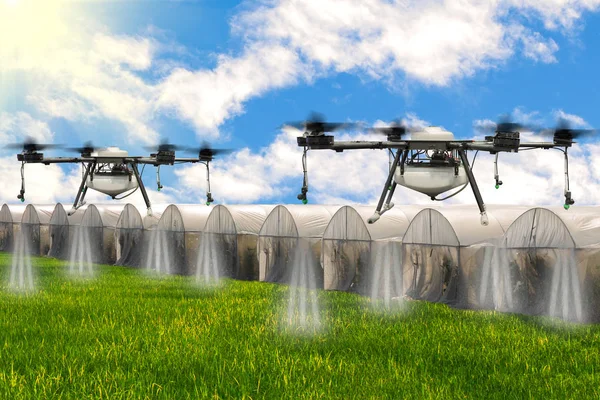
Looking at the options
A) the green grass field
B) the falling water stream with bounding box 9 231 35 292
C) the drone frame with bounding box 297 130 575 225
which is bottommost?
the green grass field

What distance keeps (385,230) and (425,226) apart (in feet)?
9.64

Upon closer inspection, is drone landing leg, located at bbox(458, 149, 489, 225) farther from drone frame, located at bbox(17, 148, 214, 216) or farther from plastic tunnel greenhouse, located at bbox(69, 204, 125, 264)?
plastic tunnel greenhouse, located at bbox(69, 204, 125, 264)

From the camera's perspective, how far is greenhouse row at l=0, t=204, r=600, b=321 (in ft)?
76.2

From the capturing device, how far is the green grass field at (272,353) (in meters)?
12.9

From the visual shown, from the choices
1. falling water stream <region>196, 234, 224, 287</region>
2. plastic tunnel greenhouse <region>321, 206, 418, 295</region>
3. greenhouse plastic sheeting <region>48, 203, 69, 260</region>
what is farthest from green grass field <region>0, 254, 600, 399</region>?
greenhouse plastic sheeting <region>48, 203, 69, 260</region>

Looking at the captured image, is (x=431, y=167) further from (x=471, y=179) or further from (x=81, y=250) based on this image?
(x=81, y=250)

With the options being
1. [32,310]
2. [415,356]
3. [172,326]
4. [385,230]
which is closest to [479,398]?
[415,356]

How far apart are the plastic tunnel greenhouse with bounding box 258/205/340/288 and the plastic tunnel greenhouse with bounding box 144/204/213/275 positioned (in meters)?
4.70

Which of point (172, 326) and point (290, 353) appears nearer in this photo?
point (290, 353)

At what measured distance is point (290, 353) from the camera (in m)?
15.7

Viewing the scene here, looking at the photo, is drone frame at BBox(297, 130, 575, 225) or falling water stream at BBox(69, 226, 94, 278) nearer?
drone frame at BBox(297, 130, 575, 225)

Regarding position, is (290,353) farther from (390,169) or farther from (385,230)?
(385,230)

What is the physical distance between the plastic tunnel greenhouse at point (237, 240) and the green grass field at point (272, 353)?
11689mm

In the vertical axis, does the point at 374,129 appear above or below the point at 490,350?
above
